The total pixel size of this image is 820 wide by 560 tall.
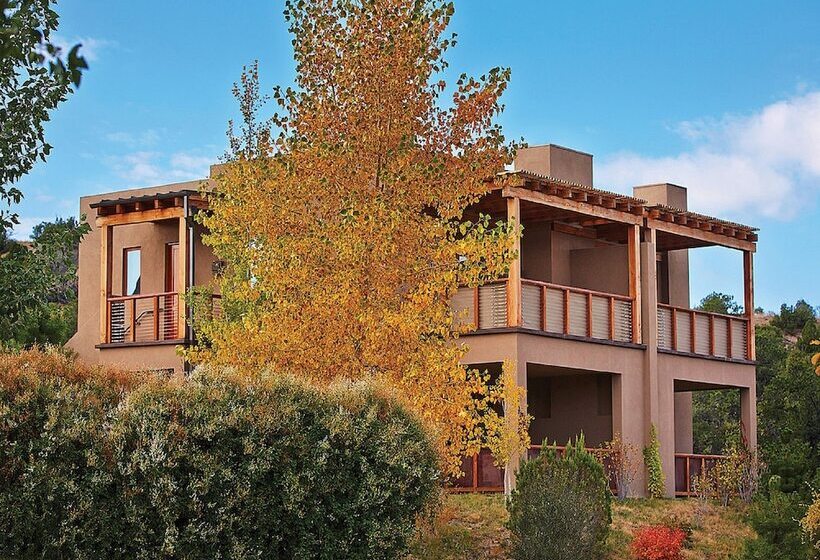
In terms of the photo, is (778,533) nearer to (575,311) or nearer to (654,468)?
(654,468)

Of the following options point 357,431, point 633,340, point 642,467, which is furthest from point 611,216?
point 357,431

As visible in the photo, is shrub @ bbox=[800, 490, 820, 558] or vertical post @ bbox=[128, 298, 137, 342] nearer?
shrub @ bbox=[800, 490, 820, 558]

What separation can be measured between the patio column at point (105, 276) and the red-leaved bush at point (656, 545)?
13261mm

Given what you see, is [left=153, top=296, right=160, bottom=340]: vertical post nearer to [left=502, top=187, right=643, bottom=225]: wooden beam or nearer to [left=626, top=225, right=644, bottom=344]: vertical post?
[left=502, top=187, right=643, bottom=225]: wooden beam

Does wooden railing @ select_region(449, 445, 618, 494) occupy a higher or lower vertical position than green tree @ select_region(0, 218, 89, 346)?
lower

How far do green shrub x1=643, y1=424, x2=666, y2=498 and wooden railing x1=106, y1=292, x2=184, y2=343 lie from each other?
1049 cm

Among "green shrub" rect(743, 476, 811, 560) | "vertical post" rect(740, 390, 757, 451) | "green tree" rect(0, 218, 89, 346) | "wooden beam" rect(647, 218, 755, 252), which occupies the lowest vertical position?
"green shrub" rect(743, 476, 811, 560)

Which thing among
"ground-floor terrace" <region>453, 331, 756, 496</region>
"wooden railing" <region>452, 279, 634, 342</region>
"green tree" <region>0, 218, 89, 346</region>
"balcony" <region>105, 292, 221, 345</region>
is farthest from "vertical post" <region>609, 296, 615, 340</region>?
"green tree" <region>0, 218, 89, 346</region>

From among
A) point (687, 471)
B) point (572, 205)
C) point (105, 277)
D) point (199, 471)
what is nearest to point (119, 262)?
point (105, 277)

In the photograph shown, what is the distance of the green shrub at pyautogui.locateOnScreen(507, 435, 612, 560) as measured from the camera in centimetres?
1878

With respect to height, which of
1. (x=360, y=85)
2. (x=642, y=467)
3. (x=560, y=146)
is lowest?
(x=642, y=467)

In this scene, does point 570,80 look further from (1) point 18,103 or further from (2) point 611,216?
(1) point 18,103

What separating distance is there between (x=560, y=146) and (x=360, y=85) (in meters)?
14.5

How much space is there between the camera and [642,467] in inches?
1123
